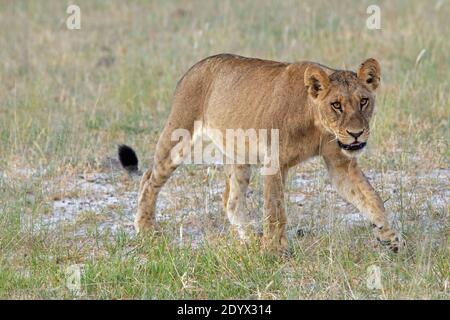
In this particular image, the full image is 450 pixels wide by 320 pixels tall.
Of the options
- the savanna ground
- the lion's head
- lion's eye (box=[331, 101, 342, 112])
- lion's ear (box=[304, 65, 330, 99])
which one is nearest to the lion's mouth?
the lion's head

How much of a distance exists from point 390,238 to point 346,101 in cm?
67

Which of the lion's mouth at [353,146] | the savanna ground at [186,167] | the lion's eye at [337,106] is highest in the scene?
the lion's eye at [337,106]

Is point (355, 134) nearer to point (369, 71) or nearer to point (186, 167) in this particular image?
point (369, 71)

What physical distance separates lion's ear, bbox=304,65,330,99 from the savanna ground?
0.60 meters

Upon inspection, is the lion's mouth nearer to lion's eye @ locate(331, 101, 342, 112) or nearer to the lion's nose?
the lion's nose

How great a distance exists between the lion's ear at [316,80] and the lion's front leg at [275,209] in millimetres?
418

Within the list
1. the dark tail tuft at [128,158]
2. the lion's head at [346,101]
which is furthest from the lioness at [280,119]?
the dark tail tuft at [128,158]

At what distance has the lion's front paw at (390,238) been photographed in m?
4.80

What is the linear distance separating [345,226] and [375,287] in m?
0.84

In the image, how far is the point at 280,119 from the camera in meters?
5.03

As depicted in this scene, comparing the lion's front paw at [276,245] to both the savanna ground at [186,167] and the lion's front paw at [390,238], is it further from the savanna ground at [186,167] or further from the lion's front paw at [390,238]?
the lion's front paw at [390,238]

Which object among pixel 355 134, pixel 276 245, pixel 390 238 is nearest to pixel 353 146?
pixel 355 134

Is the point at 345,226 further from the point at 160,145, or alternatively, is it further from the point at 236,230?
the point at 160,145
